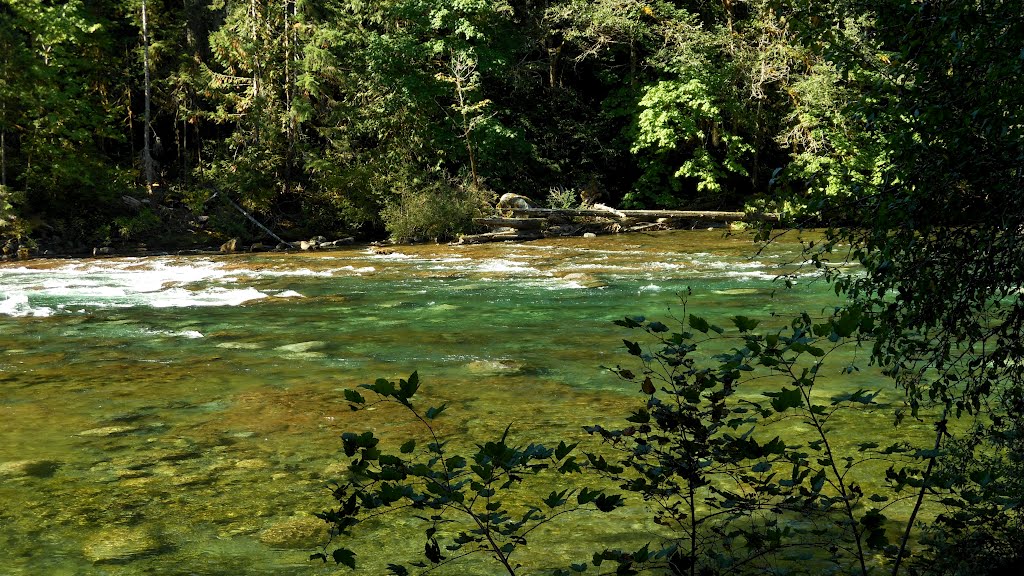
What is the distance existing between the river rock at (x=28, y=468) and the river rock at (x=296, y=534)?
1859 mm

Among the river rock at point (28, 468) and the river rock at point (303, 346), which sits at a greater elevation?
the river rock at point (303, 346)

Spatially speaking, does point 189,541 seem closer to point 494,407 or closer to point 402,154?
point 494,407

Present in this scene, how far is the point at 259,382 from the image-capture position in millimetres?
7938

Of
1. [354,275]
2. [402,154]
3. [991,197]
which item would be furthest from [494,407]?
[402,154]

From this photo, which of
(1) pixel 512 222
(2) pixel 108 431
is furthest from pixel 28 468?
(1) pixel 512 222

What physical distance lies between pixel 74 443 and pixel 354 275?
1071cm

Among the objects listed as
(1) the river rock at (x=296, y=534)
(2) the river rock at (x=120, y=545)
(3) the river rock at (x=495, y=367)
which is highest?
(3) the river rock at (x=495, y=367)

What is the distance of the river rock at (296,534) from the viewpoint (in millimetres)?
4434

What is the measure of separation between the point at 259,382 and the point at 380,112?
66.2 feet

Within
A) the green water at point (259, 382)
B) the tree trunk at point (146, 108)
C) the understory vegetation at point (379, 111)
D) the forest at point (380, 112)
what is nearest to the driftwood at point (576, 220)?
the forest at point (380, 112)

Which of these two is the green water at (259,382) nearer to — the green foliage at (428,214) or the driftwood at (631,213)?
the green foliage at (428,214)

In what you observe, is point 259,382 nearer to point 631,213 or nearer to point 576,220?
point 576,220

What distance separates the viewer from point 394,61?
27.5 m

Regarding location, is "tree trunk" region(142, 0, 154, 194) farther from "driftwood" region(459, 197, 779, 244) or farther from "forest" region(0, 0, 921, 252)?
"driftwood" region(459, 197, 779, 244)
